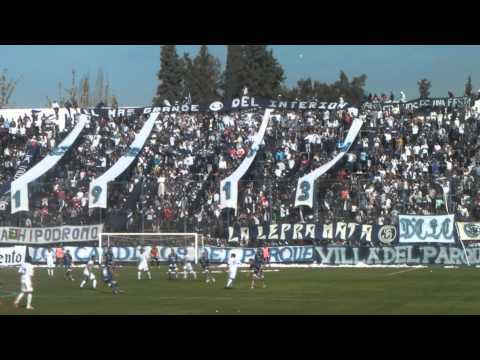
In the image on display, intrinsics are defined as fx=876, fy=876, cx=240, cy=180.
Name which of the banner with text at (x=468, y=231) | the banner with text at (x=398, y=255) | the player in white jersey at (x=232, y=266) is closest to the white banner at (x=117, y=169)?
the banner with text at (x=398, y=255)

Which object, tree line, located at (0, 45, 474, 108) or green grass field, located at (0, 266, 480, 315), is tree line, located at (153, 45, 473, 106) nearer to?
tree line, located at (0, 45, 474, 108)

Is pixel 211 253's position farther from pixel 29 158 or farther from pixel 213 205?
pixel 29 158

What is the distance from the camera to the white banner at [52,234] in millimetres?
59875

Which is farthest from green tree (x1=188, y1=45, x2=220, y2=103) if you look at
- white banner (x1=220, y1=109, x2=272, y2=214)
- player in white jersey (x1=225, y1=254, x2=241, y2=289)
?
player in white jersey (x1=225, y1=254, x2=241, y2=289)

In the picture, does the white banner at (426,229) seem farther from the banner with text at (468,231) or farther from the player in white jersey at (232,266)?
the player in white jersey at (232,266)

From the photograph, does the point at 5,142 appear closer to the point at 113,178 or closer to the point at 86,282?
the point at 113,178

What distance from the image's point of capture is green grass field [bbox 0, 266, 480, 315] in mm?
32719

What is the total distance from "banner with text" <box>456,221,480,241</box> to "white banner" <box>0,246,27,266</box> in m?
28.8

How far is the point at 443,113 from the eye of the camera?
66.8 metres

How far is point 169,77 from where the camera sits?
118812 millimetres

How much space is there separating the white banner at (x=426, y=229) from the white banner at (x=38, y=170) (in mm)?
25640

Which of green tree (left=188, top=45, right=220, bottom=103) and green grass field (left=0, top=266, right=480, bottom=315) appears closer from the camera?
green grass field (left=0, top=266, right=480, bottom=315)

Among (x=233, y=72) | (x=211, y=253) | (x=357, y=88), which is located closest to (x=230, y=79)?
(x=233, y=72)

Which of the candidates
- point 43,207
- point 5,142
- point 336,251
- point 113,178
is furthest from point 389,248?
point 5,142
